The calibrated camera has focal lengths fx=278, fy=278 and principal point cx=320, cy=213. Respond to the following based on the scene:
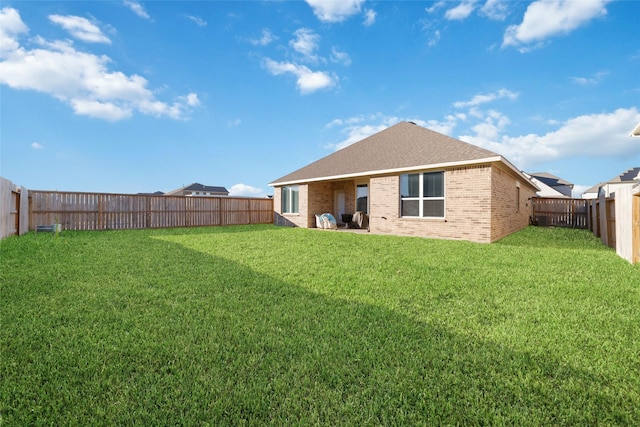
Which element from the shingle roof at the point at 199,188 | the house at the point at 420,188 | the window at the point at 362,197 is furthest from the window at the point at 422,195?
the shingle roof at the point at 199,188

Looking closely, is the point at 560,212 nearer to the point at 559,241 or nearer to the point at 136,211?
the point at 559,241

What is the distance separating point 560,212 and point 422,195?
39.9 ft

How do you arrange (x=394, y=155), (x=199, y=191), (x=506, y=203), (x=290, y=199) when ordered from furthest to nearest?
(x=199, y=191) → (x=290, y=199) → (x=394, y=155) → (x=506, y=203)

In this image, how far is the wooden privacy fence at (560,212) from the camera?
16.6m

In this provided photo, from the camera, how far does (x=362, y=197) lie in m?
16.5

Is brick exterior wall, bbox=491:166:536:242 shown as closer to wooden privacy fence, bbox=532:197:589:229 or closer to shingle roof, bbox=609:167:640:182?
wooden privacy fence, bbox=532:197:589:229

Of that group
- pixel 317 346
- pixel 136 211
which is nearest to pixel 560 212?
pixel 317 346

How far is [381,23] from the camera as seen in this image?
41.7 ft

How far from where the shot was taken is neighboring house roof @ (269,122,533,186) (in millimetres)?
10844

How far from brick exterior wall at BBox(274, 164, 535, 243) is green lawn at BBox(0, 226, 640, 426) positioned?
4.47 metres

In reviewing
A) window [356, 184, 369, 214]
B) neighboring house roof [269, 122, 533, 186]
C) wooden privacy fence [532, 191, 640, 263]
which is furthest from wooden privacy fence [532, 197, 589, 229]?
window [356, 184, 369, 214]

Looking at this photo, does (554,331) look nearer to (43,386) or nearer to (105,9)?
(43,386)

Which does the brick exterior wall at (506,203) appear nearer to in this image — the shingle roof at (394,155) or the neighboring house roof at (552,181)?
the shingle roof at (394,155)

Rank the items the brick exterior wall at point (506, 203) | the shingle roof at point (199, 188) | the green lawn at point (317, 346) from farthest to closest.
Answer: the shingle roof at point (199, 188), the brick exterior wall at point (506, 203), the green lawn at point (317, 346)
